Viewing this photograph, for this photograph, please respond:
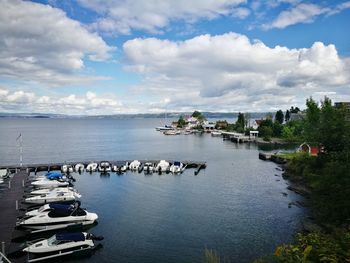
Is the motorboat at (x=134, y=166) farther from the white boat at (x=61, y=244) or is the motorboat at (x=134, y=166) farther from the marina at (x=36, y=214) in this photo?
the white boat at (x=61, y=244)

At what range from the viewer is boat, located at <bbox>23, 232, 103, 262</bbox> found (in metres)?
25.5

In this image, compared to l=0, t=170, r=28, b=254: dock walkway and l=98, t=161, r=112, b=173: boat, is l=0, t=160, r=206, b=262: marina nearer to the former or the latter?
l=0, t=170, r=28, b=254: dock walkway

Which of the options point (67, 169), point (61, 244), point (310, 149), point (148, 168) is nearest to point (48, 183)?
point (67, 169)

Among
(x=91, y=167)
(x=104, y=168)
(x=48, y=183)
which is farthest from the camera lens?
(x=91, y=167)

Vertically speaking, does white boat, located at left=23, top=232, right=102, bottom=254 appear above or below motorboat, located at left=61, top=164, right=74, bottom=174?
below

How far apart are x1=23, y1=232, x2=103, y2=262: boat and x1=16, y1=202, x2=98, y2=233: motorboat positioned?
14.4 feet

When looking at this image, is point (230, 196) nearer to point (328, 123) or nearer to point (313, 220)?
point (313, 220)

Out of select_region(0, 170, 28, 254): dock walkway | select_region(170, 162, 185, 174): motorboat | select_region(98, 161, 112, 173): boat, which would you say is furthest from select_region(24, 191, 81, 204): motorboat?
select_region(170, 162, 185, 174): motorboat

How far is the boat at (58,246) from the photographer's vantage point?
2545 cm

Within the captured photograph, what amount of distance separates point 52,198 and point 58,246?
15.2 metres

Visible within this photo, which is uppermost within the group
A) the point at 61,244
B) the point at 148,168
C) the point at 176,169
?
the point at 148,168

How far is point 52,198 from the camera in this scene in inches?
1575

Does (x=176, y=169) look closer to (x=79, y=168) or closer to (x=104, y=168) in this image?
(x=104, y=168)

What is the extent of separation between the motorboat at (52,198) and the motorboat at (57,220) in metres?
7.34
